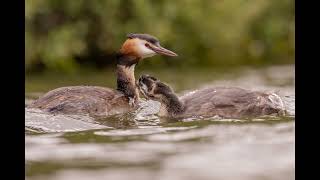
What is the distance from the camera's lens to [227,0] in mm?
24891

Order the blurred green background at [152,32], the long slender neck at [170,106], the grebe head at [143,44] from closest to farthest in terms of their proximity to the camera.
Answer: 1. the long slender neck at [170,106]
2. the grebe head at [143,44]
3. the blurred green background at [152,32]

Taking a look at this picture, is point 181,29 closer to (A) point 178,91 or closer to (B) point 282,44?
(B) point 282,44

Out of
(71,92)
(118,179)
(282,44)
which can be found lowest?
(118,179)

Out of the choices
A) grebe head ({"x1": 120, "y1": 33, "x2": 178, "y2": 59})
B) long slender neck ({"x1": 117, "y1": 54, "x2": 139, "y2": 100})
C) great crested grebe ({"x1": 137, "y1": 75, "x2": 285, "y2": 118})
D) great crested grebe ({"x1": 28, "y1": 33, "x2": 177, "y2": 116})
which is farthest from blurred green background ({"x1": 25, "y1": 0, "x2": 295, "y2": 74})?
great crested grebe ({"x1": 137, "y1": 75, "x2": 285, "y2": 118})

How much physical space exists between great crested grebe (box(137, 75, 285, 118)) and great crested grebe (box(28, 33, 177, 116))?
54 cm

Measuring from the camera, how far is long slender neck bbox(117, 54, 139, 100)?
12.1 m

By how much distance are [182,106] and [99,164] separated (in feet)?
11.9

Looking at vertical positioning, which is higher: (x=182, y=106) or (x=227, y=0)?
(x=227, y=0)

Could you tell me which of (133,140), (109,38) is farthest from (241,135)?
(109,38)

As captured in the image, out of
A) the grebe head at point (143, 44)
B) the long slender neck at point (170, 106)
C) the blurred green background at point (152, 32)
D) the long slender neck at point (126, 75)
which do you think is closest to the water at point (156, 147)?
the long slender neck at point (170, 106)

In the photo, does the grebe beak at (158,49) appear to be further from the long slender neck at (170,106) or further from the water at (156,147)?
the long slender neck at (170,106)

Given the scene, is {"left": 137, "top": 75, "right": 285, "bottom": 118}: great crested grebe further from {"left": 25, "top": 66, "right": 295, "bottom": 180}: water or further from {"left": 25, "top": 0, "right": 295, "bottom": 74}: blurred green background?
{"left": 25, "top": 0, "right": 295, "bottom": 74}: blurred green background

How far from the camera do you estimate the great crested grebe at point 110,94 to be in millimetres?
10820

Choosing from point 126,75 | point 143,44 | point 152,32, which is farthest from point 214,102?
point 152,32
